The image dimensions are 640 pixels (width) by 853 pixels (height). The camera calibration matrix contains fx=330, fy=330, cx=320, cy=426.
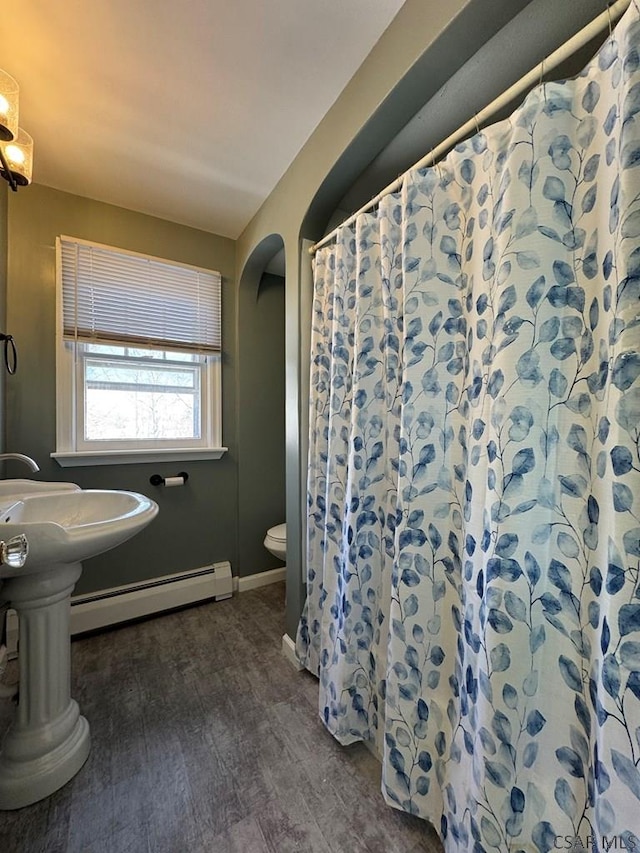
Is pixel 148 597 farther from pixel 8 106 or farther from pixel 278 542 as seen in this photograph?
pixel 8 106

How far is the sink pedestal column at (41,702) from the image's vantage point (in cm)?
102

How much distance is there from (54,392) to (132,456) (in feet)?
1.69

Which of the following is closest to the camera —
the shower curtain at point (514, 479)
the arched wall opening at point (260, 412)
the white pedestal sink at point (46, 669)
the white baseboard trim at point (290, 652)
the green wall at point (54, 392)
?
the shower curtain at point (514, 479)

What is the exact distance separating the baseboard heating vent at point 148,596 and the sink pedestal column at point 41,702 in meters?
0.76

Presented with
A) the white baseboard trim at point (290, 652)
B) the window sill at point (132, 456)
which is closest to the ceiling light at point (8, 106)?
the window sill at point (132, 456)

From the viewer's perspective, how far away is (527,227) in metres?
0.73

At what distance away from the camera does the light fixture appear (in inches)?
42.3

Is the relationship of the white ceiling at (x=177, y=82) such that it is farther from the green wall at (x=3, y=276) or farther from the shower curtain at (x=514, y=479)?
the shower curtain at (x=514, y=479)

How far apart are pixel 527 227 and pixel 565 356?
11.7 inches

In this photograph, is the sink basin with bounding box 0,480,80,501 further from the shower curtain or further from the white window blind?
the shower curtain

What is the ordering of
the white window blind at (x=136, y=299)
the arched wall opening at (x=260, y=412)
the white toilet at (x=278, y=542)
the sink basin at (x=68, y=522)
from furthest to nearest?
the arched wall opening at (x=260, y=412) < the white toilet at (x=278, y=542) < the white window blind at (x=136, y=299) < the sink basin at (x=68, y=522)

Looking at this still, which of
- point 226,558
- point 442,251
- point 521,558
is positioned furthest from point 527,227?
point 226,558

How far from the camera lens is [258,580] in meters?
2.38

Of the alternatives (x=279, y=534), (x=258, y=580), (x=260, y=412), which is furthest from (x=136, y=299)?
(x=258, y=580)
